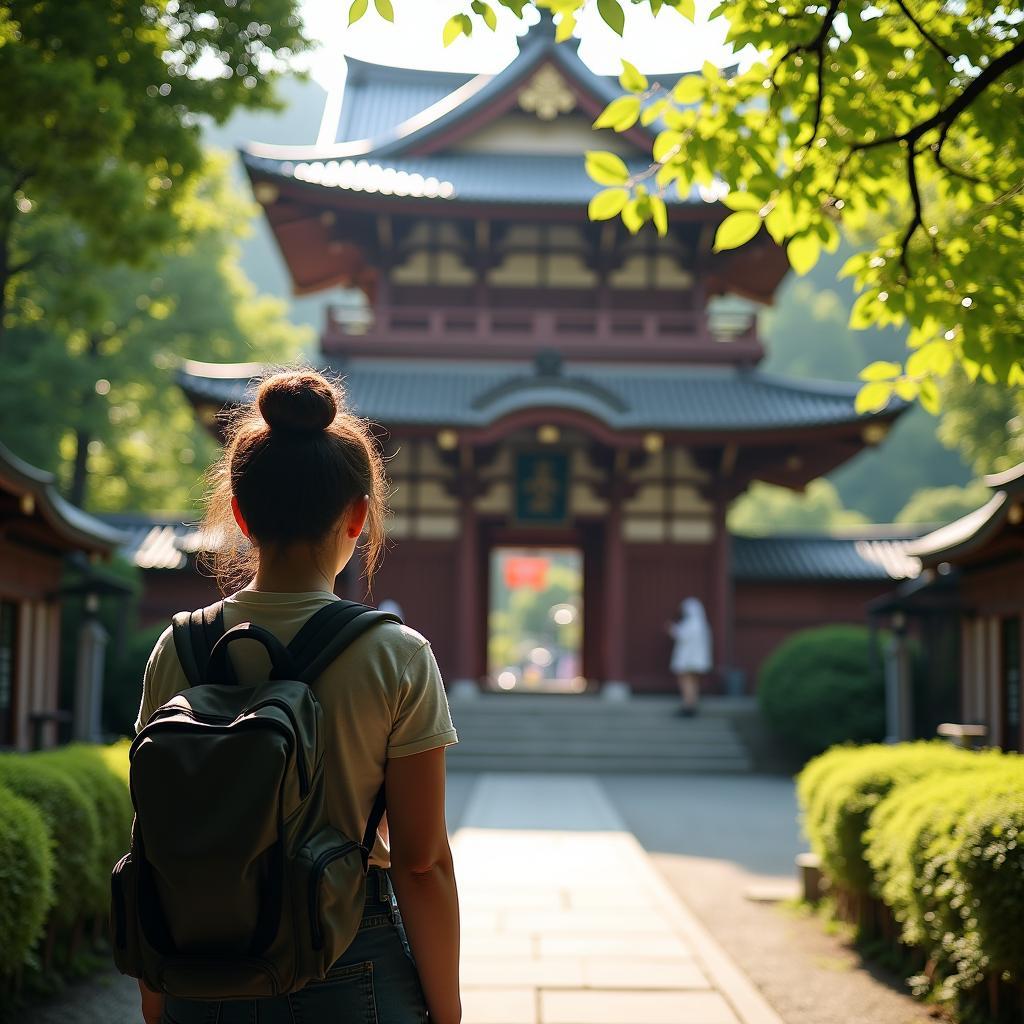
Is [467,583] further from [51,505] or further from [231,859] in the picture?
[231,859]

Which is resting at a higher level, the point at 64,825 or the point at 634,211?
the point at 634,211

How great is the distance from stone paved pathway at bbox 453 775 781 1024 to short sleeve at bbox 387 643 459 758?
3305mm

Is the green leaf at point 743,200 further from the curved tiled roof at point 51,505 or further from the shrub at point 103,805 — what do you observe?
the curved tiled roof at point 51,505

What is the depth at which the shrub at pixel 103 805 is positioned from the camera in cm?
596

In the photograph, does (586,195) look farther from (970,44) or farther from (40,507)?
(970,44)

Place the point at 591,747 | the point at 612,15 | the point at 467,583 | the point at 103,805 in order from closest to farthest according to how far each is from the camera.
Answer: the point at 612,15 < the point at 103,805 < the point at 591,747 < the point at 467,583

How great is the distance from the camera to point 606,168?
13.8ft

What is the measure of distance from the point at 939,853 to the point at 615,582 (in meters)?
13.0

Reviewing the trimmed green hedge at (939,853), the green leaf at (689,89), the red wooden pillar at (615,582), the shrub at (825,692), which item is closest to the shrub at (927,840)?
the trimmed green hedge at (939,853)

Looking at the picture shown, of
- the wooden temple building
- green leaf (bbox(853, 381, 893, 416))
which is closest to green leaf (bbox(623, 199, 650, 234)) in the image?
green leaf (bbox(853, 381, 893, 416))

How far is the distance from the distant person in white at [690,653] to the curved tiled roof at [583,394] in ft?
9.00

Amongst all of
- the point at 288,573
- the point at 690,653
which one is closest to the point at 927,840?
the point at 288,573

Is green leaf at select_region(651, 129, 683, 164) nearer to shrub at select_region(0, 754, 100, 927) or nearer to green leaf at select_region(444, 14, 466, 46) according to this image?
green leaf at select_region(444, 14, 466, 46)

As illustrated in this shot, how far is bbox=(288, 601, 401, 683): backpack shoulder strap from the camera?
1946 millimetres
